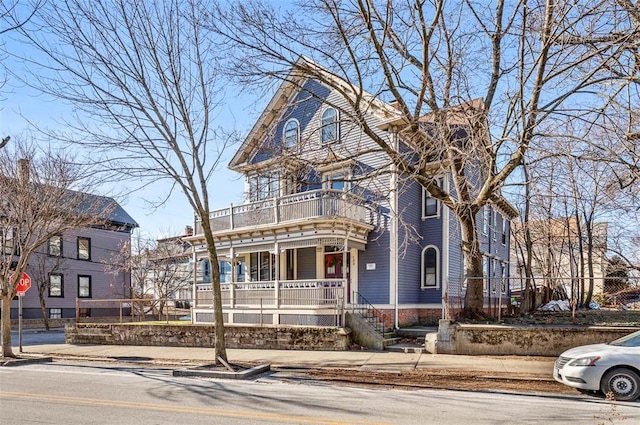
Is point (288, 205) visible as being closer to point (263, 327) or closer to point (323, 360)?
point (263, 327)

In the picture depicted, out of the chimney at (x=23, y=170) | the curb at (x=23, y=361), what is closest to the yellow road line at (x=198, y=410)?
the curb at (x=23, y=361)

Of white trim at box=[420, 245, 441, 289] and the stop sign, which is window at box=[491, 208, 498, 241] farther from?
the stop sign

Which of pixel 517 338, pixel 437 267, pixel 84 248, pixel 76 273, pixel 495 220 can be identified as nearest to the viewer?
pixel 517 338

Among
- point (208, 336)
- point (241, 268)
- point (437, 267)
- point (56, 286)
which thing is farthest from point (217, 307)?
point (56, 286)

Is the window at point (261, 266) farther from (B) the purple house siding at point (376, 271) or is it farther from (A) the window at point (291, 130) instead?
(A) the window at point (291, 130)

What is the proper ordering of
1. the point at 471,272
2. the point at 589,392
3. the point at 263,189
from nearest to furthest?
the point at 589,392
the point at 471,272
the point at 263,189

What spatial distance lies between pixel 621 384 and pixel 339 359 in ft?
21.5

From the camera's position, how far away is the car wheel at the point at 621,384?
7.60m

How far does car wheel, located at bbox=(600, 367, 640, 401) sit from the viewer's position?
7.60 meters

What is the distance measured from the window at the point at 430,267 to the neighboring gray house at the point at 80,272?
2113cm

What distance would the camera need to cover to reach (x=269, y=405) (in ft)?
24.0

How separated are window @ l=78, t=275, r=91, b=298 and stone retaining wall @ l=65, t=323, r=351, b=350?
18253 millimetres

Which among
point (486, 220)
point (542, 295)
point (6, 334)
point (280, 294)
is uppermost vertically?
point (486, 220)

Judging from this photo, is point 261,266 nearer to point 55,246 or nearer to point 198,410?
point 198,410
